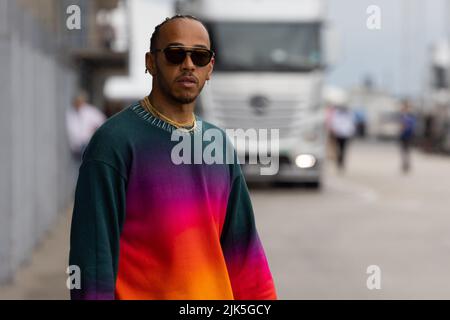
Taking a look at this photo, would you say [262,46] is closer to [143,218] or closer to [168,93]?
[168,93]

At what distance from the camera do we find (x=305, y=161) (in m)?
21.1

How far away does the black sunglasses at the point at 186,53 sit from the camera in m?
2.82

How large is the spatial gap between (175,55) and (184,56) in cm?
2

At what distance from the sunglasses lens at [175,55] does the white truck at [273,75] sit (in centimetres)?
1741

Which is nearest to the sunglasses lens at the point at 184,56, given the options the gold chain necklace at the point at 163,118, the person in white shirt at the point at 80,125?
the gold chain necklace at the point at 163,118

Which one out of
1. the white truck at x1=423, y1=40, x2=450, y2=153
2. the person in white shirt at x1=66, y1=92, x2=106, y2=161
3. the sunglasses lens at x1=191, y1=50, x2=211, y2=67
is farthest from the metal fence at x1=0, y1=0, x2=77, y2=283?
the white truck at x1=423, y1=40, x2=450, y2=153

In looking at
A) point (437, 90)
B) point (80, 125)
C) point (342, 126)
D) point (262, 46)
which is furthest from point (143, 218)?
point (437, 90)

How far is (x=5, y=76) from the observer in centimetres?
927

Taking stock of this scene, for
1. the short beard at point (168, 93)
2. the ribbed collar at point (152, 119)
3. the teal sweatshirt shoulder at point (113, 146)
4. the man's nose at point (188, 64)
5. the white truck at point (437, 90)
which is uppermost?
the man's nose at point (188, 64)

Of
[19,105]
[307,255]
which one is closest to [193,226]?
[19,105]

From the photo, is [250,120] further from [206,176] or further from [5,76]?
[206,176]

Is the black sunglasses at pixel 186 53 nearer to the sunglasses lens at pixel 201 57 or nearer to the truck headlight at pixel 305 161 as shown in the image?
the sunglasses lens at pixel 201 57

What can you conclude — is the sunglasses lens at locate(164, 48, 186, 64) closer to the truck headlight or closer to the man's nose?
the man's nose

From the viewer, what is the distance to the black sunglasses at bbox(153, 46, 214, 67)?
2.82 meters
